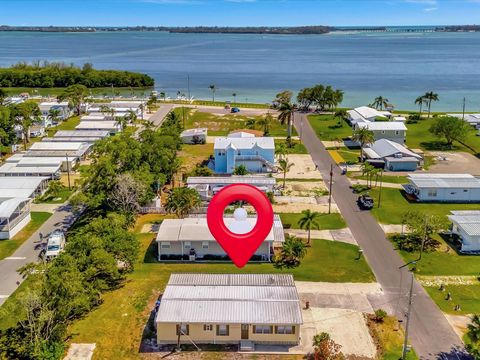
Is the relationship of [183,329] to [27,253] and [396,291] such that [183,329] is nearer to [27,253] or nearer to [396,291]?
[396,291]

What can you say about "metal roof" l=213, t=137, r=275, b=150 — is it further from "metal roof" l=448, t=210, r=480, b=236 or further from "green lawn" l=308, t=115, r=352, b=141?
"metal roof" l=448, t=210, r=480, b=236

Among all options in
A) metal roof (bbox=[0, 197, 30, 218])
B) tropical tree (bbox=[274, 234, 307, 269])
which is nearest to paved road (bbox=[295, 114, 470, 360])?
tropical tree (bbox=[274, 234, 307, 269])

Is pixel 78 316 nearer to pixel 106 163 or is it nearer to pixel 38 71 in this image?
pixel 106 163

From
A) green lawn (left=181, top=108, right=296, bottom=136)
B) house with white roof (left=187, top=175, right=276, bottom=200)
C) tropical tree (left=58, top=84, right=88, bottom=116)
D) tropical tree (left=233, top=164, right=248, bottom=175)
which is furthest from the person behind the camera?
tropical tree (left=58, top=84, right=88, bottom=116)

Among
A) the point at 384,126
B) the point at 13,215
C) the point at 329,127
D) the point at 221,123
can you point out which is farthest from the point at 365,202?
the point at 221,123

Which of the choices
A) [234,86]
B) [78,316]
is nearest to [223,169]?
[78,316]

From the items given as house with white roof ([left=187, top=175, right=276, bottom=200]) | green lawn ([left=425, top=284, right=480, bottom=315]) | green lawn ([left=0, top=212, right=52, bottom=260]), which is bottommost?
green lawn ([left=425, top=284, right=480, bottom=315])

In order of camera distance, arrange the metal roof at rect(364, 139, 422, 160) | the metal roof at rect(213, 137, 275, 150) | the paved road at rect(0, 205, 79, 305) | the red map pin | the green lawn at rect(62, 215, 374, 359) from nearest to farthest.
Result: the red map pin < the green lawn at rect(62, 215, 374, 359) < the paved road at rect(0, 205, 79, 305) < the metal roof at rect(213, 137, 275, 150) < the metal roof at rect(364, 139, 422, 160)
